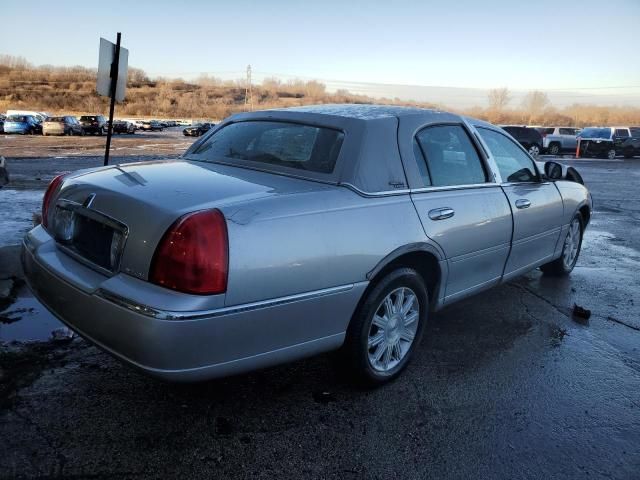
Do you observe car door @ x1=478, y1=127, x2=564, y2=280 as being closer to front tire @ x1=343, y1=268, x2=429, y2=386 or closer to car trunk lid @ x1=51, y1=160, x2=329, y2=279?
front tire @ x1=343, y1=268, x2=429, y2=386

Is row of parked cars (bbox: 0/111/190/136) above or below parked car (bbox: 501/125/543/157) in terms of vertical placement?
below

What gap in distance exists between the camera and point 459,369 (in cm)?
346

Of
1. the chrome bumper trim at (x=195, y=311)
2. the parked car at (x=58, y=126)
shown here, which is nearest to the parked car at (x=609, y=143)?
the chrome bumper trim at (x=195, y=311)

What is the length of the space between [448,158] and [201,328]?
7.29 feet

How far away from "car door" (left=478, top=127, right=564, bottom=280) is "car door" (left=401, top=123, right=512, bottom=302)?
0.20 meters

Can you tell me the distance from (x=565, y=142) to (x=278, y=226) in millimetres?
32378

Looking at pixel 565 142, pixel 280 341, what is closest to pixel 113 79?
pixel 280 341

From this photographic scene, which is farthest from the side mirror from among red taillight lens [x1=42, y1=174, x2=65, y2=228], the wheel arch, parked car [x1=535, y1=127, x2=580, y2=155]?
parked car [x1=535, y1=127, x2=580, y2=155]

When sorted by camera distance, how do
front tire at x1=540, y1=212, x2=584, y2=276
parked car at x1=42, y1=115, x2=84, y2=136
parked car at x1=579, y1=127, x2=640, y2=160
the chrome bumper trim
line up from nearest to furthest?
the chrome bumper trim
front tire at x1=540, y1=212, x2=584, y2=276
parked car at x1=579, y1=127, x2=640, y2=160
parked car at x1=42, y1=115, x2=84, y2=136

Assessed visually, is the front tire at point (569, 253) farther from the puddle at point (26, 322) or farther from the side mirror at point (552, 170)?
the puddle at point (26, 322)

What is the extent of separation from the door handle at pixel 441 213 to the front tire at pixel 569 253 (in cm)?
261

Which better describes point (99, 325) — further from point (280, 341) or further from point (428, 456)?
point (428, 456)

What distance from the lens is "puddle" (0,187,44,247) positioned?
6.40 m

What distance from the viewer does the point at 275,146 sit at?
11.0 feet
